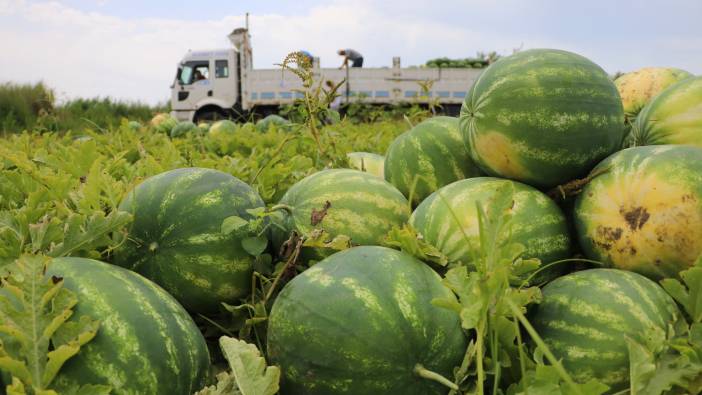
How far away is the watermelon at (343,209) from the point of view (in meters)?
1.76

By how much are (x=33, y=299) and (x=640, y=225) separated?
4.92 ft

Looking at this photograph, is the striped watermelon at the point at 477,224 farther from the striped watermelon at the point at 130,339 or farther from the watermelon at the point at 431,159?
the striped watermelon at the point at 130,339

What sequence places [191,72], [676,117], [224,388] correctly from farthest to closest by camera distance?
[191,72] → [676,117] → [224,388]

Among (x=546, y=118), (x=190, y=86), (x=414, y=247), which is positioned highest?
(x=190, y=86)

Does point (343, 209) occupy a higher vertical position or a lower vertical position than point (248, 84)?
lower

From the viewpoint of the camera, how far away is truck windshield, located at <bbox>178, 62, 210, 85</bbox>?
70.1 feet

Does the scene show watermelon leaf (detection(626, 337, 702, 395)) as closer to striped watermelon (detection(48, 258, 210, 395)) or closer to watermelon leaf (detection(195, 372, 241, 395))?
watermelon leaf (detection(195, 372, 241, 395))

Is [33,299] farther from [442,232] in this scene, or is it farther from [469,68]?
[469,68]

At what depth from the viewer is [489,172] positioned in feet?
6.53

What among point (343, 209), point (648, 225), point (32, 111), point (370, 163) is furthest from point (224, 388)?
point (32, 111)

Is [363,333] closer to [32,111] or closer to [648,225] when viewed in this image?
[648,225]

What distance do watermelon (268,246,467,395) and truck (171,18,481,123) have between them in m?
19.4

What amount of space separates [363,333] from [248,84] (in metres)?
21.6

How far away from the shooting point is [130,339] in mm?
1150
